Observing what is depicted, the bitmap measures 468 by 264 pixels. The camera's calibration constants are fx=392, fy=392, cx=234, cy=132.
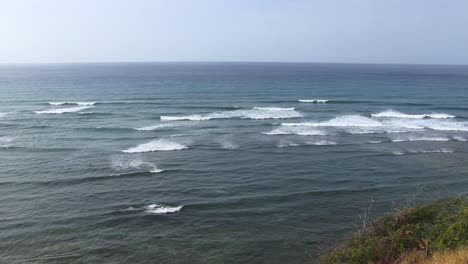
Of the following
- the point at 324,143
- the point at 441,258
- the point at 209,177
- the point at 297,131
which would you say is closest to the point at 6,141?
the point at 209,177

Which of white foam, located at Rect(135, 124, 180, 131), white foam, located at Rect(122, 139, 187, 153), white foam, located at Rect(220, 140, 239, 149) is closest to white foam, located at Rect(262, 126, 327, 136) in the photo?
white foam, located at Rect(220, 140, 239, 149)

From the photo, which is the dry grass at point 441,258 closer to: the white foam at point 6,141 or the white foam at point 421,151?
the white foam at point 421,151

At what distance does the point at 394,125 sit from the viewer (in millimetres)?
46031

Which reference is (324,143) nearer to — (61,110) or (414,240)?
(414,240)

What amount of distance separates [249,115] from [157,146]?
61.2 ft

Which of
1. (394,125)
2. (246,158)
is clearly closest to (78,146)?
(246,158)

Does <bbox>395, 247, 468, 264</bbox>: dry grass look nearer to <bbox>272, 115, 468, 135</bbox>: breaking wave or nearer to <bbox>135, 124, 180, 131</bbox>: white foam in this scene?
<bbox>272, 115, 468, 135</bbox>: breaking wave

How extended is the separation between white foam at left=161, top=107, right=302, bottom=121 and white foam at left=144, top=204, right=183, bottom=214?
26933 mm

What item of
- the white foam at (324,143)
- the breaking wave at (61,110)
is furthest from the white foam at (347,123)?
the breaking wave at (61,110)

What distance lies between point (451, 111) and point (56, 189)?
5150cm

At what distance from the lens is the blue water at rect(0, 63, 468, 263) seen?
19.2 metres

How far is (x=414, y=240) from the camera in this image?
12516 millimetres

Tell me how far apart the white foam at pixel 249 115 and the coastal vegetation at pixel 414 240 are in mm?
37421

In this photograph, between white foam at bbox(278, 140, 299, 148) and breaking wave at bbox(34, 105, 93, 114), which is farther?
breaking wave at bbox(34, 105, 93, 114)
